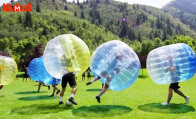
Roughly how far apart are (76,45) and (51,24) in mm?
161528

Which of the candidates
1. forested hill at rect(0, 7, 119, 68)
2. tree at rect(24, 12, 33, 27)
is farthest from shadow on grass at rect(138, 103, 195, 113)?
tree at rect(24, 12, 33, 27)

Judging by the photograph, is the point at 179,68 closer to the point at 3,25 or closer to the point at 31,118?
the point at 31,118

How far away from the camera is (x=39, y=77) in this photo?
12289 mm

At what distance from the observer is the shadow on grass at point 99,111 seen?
7766 millimetres

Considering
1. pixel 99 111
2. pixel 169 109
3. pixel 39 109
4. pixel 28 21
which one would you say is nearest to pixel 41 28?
pixel 28 21

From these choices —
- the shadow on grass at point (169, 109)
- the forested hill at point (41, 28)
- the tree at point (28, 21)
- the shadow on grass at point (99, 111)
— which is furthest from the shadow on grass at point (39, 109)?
the tree at point (28, 21)

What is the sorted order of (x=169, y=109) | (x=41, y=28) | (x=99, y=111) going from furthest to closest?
1. (x=41, y=28)
2. (x=169, y=109)
3. (x=99, y=111)

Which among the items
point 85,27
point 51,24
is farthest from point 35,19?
point 85,27

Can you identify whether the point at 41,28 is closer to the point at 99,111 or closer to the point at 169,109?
the point at 99,111

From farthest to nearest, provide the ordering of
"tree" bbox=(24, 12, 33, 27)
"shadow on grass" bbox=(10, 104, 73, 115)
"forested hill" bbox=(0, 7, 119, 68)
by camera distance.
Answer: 1. "tree" bbox=(24, 12, 33, 27)
2. "forested hill" bbox=(0, 7, 119, 68)
3. "shadow on grass" bbox=(10, 104, 73, 115)

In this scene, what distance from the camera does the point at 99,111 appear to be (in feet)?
27.1

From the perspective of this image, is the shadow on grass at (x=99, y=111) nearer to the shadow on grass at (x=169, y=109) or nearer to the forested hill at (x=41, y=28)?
the shadow on grass at (x=169, y=109)

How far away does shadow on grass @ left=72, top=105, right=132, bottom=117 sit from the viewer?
25.5 feet

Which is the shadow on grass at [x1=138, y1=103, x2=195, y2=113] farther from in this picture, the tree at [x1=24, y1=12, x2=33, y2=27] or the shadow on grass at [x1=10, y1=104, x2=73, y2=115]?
the tree at [x1=24, y1=12, x2=33, y2=27]
